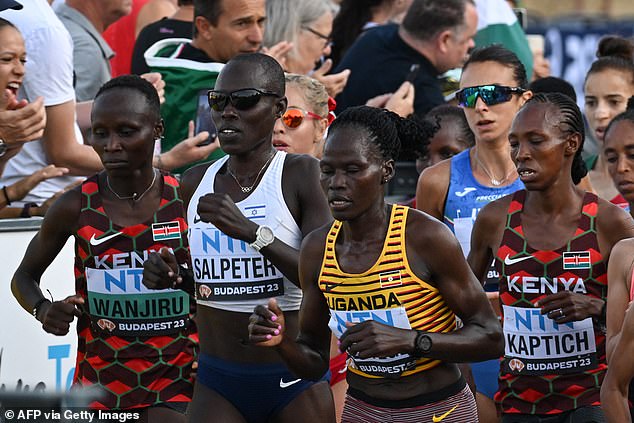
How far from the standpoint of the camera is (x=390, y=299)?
4793 mm

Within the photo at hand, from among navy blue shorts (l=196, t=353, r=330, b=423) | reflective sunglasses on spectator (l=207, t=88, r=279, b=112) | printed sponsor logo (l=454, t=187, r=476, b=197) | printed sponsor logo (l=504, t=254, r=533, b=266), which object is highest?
reflective sunglasses on spectator (l=207, t=88, r=279, b=112)

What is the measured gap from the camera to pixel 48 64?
7.18 meters

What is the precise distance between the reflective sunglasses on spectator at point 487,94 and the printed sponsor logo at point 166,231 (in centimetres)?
188

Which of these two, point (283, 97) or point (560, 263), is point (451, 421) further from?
point (283, 97)

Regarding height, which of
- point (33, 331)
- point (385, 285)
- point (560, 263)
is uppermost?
point (385, 285)

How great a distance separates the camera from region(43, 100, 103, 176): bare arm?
7211mm

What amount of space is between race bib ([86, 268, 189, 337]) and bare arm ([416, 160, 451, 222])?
5.34 ft

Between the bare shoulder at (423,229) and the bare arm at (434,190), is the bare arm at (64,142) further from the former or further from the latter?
the bare shoulder at (423,229)

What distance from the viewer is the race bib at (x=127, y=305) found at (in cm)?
569

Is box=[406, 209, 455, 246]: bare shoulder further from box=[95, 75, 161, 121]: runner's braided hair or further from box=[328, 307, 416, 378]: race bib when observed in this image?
box=[95, 75, 161, 121]: runner's braided hair

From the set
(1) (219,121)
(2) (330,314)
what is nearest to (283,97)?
(1) (219,121)

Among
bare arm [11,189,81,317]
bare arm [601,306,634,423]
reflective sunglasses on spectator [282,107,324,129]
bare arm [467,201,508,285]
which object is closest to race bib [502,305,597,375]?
bare arm [467,201,508,285]

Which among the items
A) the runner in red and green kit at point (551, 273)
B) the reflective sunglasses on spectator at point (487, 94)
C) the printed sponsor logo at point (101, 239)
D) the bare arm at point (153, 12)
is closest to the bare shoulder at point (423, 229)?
the runner in red and green kit at point (551, 273)

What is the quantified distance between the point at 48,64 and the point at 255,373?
2.60 m
